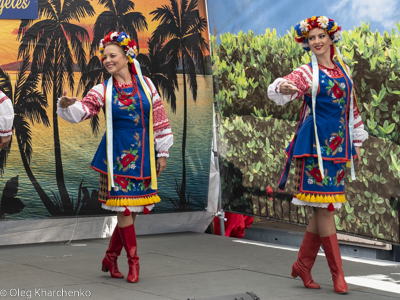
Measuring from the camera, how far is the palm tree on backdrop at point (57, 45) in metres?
5.07

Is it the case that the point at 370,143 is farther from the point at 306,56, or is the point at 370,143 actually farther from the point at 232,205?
the point at 232,205

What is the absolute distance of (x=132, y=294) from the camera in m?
3.47

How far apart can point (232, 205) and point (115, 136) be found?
2.35m

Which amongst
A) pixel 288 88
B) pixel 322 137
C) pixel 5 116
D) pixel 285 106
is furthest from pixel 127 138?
pixel 285 106

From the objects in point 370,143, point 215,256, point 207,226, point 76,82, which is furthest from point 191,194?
point 370,143

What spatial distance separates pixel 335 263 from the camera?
353cm

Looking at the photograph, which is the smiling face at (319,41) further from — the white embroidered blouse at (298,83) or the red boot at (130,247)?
the red boot at (130,247)

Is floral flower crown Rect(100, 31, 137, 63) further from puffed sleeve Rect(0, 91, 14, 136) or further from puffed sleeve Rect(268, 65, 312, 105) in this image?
puffed sleeve Rect(268, 65, 312, 105)

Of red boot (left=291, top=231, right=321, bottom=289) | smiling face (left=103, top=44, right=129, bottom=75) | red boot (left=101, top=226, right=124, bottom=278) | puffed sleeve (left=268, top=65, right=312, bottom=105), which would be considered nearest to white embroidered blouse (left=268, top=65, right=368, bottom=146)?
puffed sleeve (left=268, top=65, right=312, bottom=105)

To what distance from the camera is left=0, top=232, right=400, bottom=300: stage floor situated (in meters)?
3.51

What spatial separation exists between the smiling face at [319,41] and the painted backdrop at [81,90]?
225 cm

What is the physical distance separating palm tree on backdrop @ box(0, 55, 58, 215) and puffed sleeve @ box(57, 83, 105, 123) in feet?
4.93

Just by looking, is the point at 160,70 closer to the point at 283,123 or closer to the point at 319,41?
the point at 283,123

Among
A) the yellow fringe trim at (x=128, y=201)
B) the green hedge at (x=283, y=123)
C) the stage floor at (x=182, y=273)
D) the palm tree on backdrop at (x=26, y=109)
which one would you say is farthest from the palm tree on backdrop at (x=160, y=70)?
the yellow fringe trim at (x=128, y=201)
